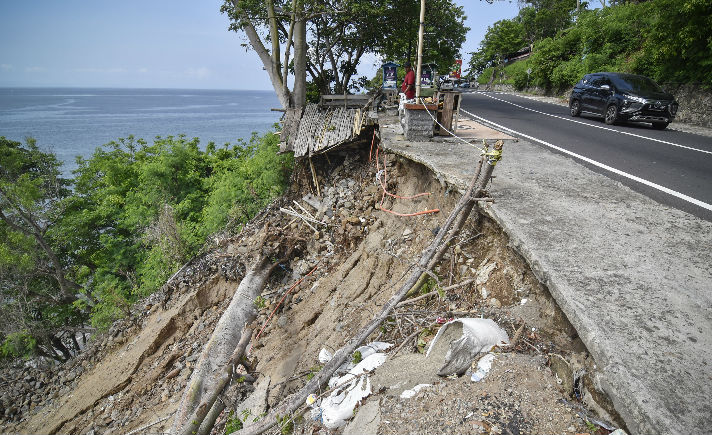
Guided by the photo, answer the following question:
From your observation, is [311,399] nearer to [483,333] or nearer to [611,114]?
[483,333]

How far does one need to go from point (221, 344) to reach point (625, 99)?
13.6 m

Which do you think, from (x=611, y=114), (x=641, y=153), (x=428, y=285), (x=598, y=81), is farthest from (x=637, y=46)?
(x=428, y=285)

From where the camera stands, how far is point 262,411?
443 cm

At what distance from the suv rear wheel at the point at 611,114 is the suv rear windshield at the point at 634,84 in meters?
0.60

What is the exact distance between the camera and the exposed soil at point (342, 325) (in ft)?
7.56

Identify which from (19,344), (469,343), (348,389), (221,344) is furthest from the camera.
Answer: (19,344)

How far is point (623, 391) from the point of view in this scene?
203 cm

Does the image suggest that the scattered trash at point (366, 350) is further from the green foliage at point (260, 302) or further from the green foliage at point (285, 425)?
the green foliage at point (260, 302)

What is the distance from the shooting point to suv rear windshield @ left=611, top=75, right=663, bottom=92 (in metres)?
11.7

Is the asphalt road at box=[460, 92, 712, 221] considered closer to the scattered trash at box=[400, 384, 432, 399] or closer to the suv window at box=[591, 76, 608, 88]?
the suv window at box=[591, 76, 608, 88]

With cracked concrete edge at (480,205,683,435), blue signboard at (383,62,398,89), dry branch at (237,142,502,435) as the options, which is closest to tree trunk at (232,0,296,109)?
blue signboard at (383,62,398,89)

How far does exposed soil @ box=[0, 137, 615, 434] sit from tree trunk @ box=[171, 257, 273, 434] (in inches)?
15.7

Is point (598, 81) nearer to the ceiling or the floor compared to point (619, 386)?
nearer to the ceiling

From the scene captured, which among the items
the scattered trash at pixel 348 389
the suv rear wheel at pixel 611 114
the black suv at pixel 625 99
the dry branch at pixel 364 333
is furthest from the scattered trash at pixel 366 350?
the suv rear wheel at pixel 611 114
